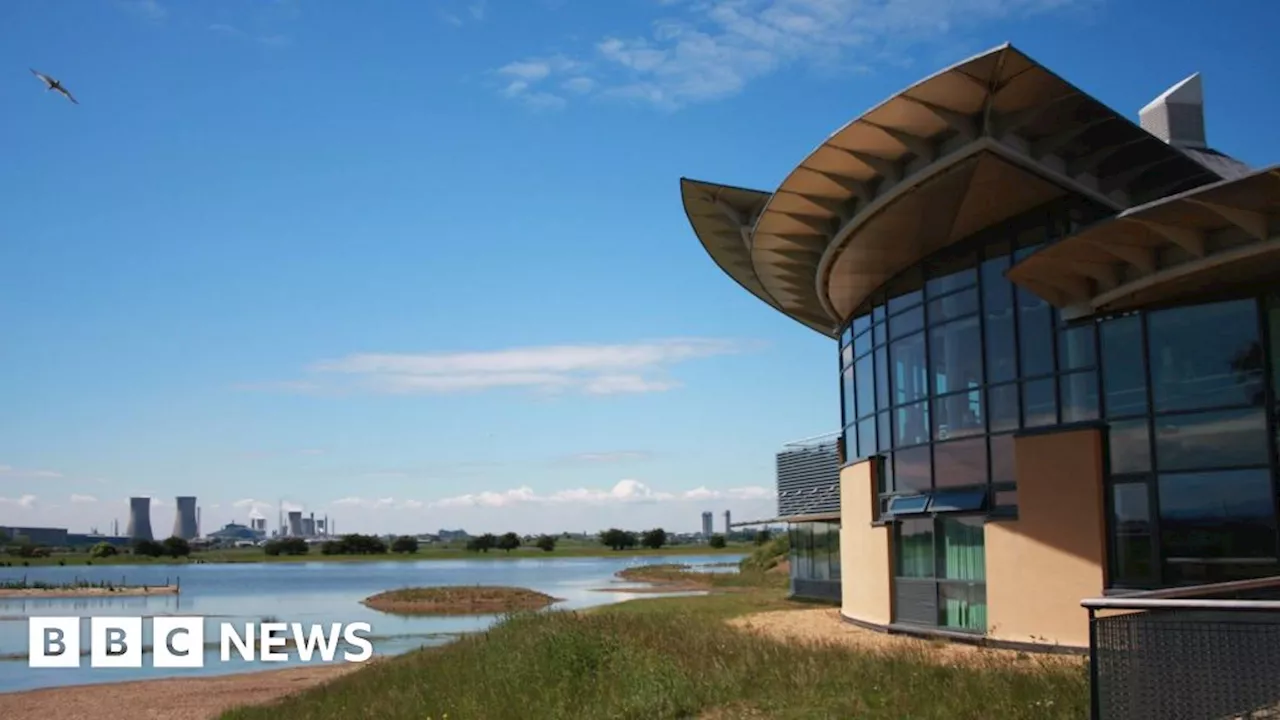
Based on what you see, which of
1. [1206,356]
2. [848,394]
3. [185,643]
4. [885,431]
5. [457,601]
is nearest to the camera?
[1206,356]

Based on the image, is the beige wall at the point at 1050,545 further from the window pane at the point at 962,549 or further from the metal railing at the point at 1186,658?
the metal railing at the point at 1186,658

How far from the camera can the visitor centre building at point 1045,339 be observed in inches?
599

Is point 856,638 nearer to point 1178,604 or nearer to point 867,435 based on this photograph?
point 867,435

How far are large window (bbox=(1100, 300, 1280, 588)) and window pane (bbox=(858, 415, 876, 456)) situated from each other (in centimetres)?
625

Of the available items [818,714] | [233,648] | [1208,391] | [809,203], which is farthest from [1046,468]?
[233,648]

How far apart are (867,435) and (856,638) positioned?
14.7 ft

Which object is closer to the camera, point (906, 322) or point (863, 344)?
point (906, 322)

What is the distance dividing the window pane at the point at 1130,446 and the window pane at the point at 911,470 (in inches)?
165

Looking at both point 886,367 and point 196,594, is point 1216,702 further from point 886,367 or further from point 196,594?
point 196,594

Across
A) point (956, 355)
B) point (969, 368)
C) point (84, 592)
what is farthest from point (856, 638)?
point (84, 592)

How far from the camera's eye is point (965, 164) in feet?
55.2

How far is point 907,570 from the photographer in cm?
2103

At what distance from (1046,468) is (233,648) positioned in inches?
1214

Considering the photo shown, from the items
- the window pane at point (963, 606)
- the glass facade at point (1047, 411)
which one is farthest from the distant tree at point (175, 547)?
the window pane at point (963, 606)
